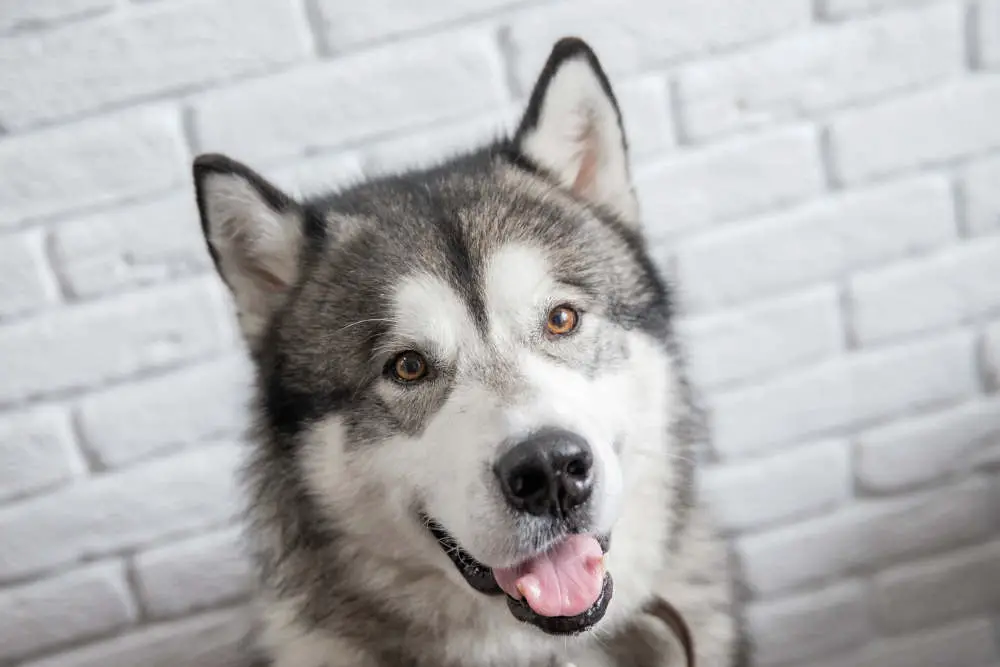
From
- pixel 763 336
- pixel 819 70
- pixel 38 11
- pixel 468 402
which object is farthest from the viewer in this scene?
pixel 763 336

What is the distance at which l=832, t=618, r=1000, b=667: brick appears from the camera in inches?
68.0


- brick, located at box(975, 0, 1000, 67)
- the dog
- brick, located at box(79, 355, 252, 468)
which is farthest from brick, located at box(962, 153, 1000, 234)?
brick, located at box(79, 355, 252, 468)

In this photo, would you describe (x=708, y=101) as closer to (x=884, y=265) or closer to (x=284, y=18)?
(x=884, y=265)

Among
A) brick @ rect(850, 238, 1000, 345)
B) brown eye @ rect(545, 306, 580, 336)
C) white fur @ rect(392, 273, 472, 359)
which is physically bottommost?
brick @ rect(850, 238, 1000, 345)

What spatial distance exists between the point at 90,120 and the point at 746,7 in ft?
3.20

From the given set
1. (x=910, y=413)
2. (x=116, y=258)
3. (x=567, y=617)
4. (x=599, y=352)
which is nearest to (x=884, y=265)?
(x=910, y=413)

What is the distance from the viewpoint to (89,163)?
1293 millimetres

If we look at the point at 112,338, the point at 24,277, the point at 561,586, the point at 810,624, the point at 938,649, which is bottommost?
the point at 938,649

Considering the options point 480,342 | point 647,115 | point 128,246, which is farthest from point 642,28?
point 128,246

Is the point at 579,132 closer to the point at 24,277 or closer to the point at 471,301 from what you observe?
the point at 471,301

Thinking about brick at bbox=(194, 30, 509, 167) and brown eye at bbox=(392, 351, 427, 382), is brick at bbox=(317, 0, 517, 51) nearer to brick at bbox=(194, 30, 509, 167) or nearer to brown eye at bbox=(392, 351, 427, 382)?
brick at bbox=(194, 30, 509, 167)

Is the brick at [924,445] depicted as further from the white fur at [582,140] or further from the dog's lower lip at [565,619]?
the dog's lower lip at [565,619]

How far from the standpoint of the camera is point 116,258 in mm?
1327

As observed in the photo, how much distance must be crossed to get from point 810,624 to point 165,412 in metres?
1.21
